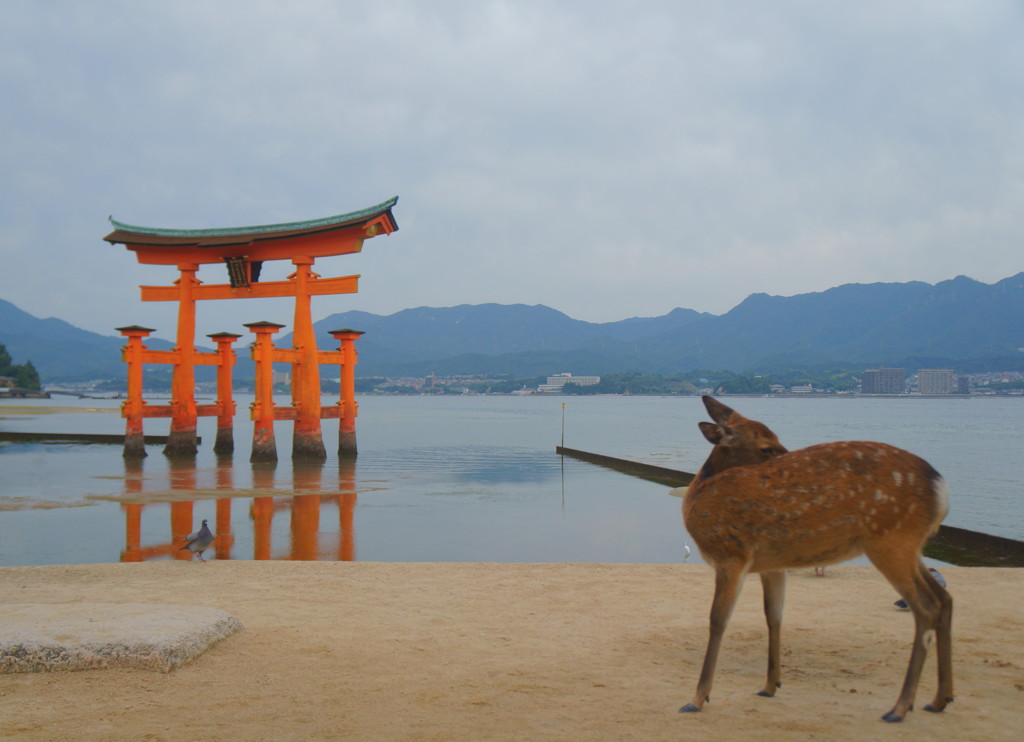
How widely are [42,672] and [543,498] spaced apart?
56.0 feet

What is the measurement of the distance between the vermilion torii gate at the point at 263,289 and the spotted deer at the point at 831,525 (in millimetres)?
21781

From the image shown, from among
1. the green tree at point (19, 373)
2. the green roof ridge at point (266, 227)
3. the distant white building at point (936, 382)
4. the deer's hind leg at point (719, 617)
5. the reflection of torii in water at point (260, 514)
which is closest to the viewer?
the deer's hind leg at point (719, 617)

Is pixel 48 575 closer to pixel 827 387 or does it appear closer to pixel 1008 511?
pixel 1008 511

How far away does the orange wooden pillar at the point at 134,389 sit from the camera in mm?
27547

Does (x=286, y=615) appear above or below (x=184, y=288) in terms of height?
below

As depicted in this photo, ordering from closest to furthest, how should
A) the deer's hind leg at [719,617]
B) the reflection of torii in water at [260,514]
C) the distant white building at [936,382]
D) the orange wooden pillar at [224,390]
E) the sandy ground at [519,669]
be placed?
1. the sandy ground at [519,669]
2. the deer's hind leg at [719,617]
3. the reflection of torii in water at [260,514]
4. the orange wooden pillar at [224,390]
5. the distant white building at [936,382]

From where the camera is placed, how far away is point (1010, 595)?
7.39 meters

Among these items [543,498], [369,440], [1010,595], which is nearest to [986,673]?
[1010,595]

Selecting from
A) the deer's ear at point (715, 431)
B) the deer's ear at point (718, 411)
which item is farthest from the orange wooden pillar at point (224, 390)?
the deer's ear at point (715, 431)

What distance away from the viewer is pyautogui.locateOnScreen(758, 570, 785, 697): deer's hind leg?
4.48 meters

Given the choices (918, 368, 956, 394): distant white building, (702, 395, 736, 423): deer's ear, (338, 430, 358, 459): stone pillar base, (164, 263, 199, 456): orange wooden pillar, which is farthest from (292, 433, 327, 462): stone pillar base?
(918, 368, 956, 394): distant white building

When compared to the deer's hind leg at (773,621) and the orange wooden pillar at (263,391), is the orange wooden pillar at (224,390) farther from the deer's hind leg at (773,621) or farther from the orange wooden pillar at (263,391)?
the deer's hind leg at (773,621)

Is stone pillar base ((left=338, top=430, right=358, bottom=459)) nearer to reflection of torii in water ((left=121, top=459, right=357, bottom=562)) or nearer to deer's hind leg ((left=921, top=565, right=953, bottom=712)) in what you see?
reflection of torii in water ((left=121, top=459, right=357, bottom=562))

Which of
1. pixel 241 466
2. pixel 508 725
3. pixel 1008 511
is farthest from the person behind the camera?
pixel 241 466
